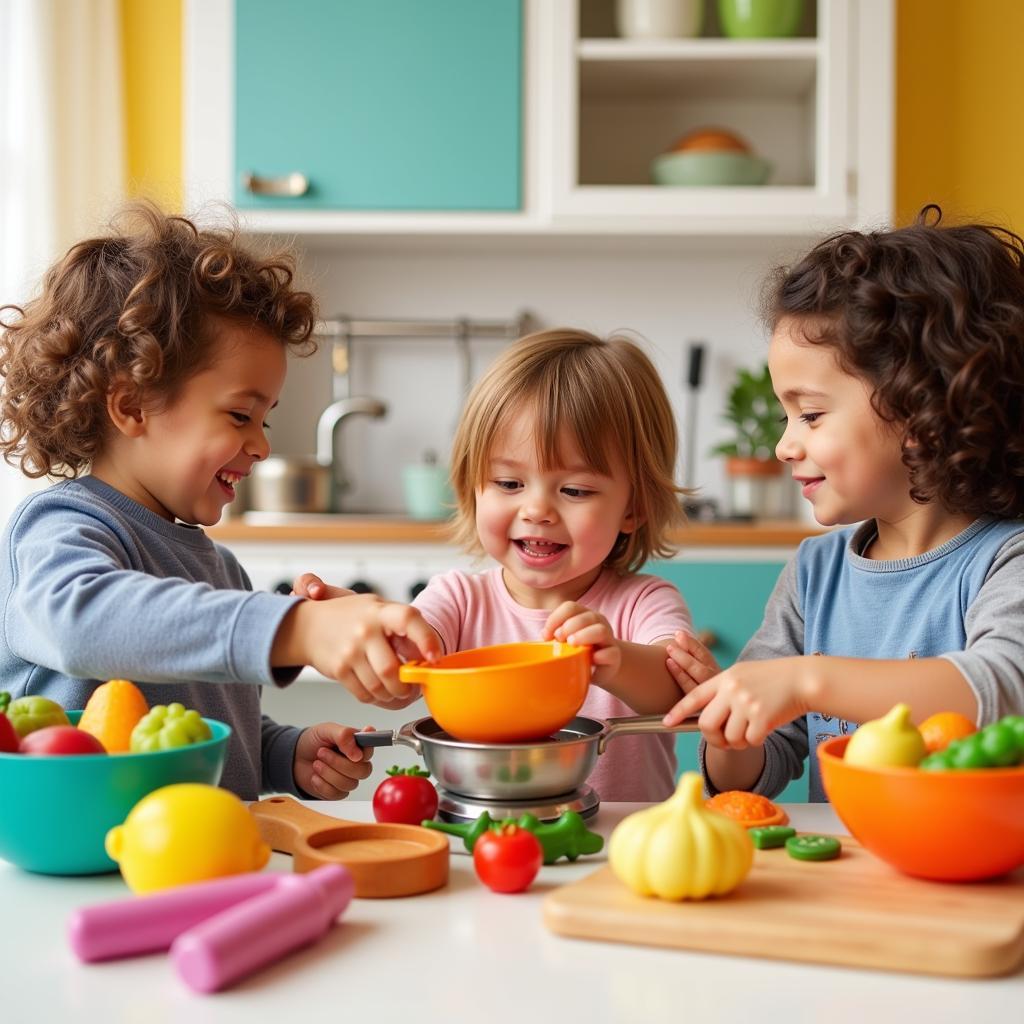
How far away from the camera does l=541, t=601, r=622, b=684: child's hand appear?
994mm

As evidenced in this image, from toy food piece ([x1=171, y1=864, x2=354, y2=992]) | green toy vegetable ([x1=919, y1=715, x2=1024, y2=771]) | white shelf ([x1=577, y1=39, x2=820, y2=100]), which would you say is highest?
white shelf ([x1=577, y1=39, x2=820, y2=100])

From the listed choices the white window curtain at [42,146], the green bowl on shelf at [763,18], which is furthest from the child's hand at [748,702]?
Answer: the green bowl on shelf at [763,18]

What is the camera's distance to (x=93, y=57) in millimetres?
3004

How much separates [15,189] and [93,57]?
0.52 metres

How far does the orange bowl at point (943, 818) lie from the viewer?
28.3 inches

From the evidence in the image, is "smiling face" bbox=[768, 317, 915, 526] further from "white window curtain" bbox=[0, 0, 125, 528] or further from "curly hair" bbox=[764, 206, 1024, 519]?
"white window curtain" bbox=[0, 0, 125, 528]

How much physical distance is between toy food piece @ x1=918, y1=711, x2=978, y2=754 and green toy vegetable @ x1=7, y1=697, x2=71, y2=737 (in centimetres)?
59

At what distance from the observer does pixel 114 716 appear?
83cm

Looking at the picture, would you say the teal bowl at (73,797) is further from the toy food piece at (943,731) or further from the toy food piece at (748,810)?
the toy food piece at (943,731)

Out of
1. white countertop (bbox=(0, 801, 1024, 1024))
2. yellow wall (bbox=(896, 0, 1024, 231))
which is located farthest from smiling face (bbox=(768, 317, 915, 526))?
yellow wall (bbox=(896, 0, 1024, 231))

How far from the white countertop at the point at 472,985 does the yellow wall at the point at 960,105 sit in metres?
2.84

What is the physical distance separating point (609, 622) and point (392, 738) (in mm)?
476

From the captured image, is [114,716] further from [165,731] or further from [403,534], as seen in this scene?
[403,534]

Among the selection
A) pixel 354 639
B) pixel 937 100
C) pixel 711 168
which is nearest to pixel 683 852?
pixel 354 639
